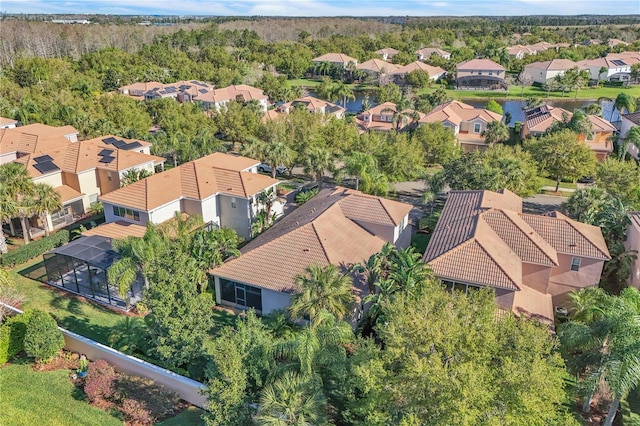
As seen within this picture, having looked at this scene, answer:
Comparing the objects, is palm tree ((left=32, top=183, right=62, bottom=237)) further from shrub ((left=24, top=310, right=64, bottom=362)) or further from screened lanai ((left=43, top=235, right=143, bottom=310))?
shrub ((left=24, top=310, right=64, bottom=362))

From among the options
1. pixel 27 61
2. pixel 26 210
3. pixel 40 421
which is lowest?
pixel 40 421

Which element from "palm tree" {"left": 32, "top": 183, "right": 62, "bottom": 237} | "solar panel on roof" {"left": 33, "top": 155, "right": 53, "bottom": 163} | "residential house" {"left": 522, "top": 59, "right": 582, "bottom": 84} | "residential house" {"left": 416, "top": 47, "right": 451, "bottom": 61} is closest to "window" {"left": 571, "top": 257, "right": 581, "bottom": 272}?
"palm tree" {"left": 32, "top": 183, "right": 62, "bottom": 237}

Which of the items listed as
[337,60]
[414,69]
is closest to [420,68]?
[414,69]

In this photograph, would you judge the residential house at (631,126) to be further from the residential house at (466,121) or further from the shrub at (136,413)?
the shrub at (136,413)

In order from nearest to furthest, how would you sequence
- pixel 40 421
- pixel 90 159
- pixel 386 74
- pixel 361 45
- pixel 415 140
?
1. pixel 40 421
2. pixel 90 159
3. pixel 415 140
4. pixel 386 74
5. pixel 361 45

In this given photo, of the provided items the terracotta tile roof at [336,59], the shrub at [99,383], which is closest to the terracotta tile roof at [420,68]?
the terracotta tile roof at [336,59]

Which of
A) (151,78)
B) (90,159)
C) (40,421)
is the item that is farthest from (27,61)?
(40,421)

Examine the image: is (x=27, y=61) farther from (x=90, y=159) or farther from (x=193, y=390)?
(x=193, y=390)
